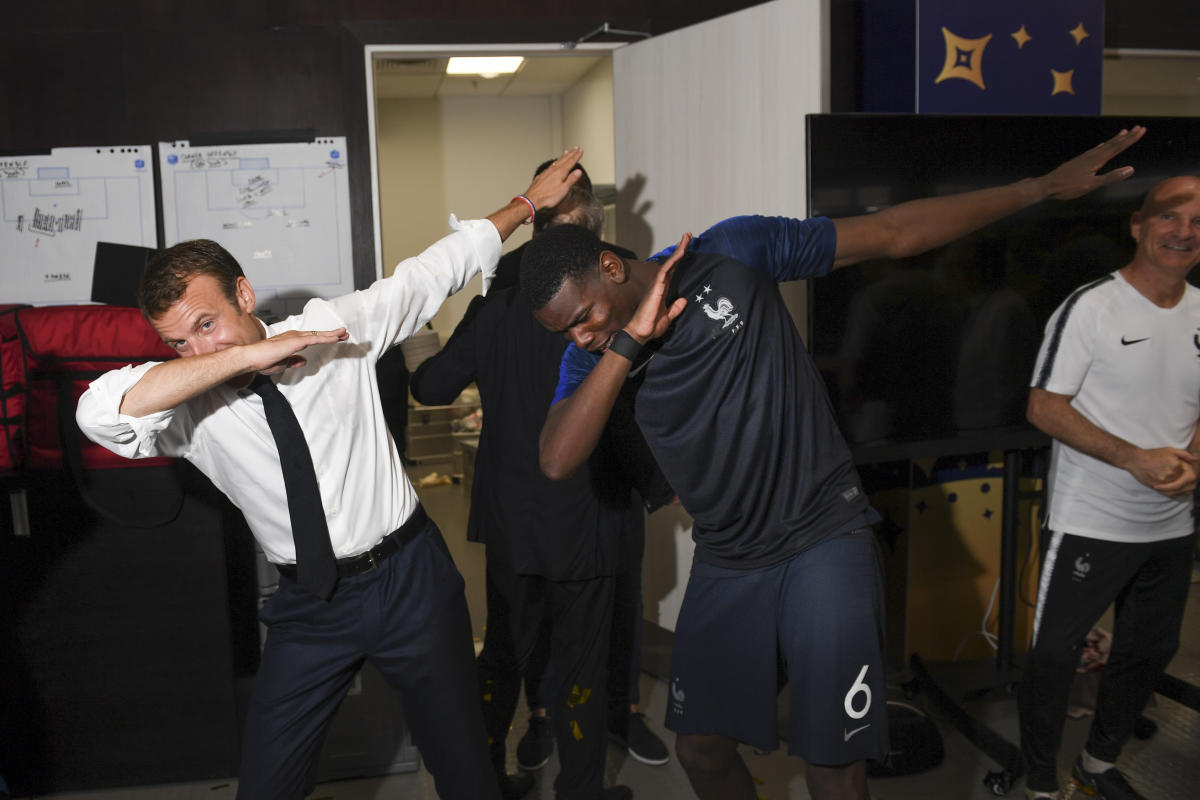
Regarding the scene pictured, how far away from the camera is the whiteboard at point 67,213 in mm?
3084

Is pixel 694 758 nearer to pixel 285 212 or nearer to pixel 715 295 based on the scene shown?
pixel 715 295

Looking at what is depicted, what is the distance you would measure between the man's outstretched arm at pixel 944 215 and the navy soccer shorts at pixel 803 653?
23.8 inches

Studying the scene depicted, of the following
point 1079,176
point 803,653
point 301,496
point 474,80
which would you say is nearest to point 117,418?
point 301,496

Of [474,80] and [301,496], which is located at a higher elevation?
[474,80]

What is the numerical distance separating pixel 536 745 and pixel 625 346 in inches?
66.1

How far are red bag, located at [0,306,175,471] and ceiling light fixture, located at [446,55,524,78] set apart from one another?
16.3 feet

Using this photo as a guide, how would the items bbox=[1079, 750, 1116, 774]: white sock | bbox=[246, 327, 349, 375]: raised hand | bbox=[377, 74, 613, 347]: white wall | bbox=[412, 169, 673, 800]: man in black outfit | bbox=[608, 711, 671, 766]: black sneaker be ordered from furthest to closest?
bbox=[377, 74, 613, 347]: white wall → bbox=[608, 711, 671, 766]: black sneaker → bbox=[1079, 750, 1116, 774]: white sock → bbox=[412, 169, 673, 800]: man in black outfit → bbox=[246, 327, 349, 375]: raised hand

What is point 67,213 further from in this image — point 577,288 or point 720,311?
point 720,311

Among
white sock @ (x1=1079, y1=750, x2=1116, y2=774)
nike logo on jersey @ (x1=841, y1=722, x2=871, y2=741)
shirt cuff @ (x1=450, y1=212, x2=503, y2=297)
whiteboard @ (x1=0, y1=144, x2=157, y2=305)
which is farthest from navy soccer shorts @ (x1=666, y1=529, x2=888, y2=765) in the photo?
whiteboard @ (x1=0, y1=144, x2=157, y2=305)

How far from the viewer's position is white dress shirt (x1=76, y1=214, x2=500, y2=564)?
1.78 m

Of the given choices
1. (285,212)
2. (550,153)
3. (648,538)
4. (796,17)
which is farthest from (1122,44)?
(550,153)

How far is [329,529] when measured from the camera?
5.87 feet

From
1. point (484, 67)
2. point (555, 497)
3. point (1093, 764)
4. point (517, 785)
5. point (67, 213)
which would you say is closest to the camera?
point (555, 497)

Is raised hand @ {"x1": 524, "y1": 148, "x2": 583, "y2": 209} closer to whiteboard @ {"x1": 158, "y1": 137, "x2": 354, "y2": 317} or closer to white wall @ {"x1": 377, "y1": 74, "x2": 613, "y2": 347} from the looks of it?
whiteboard @ {"x1": 158, "y1": 137, "x2": 354, "y2": 317}
